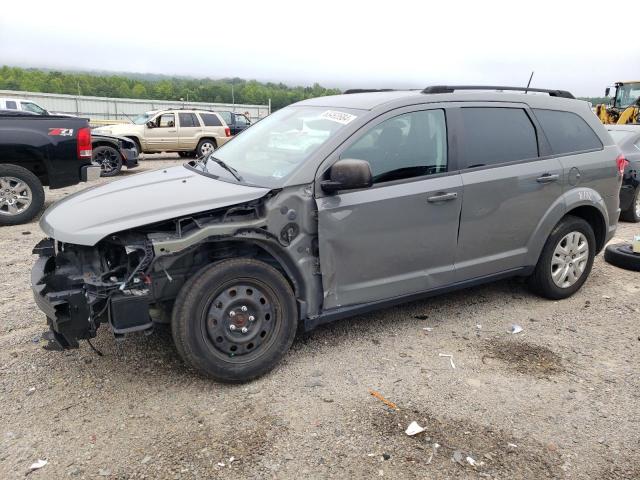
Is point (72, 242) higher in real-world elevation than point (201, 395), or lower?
higher

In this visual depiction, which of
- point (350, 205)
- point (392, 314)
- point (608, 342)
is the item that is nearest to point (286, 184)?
point (350, 205)

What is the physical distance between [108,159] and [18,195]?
19.9 feet

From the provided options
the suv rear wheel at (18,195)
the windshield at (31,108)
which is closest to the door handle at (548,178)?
the suv rear wheel at (18,195)

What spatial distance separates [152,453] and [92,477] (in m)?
0.29

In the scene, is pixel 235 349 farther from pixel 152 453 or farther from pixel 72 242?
pixel 72 242

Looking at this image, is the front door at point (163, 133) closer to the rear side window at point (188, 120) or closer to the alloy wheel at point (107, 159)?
the rear side window at point (188, 120)

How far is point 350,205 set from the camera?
3516mm

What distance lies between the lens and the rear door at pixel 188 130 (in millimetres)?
18312

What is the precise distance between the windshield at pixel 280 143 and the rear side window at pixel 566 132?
1.85 meters

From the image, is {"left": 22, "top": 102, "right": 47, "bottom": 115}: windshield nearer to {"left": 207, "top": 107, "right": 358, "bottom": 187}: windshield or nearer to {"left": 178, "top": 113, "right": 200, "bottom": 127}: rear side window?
{"left": 178, "top": 113, "right": 200, "bottom": 127}: rear side window

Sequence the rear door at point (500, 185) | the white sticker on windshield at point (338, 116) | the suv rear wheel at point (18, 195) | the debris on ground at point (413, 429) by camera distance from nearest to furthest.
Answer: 1. the debris on ground at point (413, 429)
2. the white sticker on windshield at point (338, 116)
3. the rear door at point (500, 185)
4. the suv rear wheel at point (18, 195)

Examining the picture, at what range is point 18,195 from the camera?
761cm

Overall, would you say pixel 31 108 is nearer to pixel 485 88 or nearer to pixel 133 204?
pixel 133 204

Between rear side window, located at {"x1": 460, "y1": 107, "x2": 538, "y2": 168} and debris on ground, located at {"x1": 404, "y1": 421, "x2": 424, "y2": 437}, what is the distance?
1.98 m
